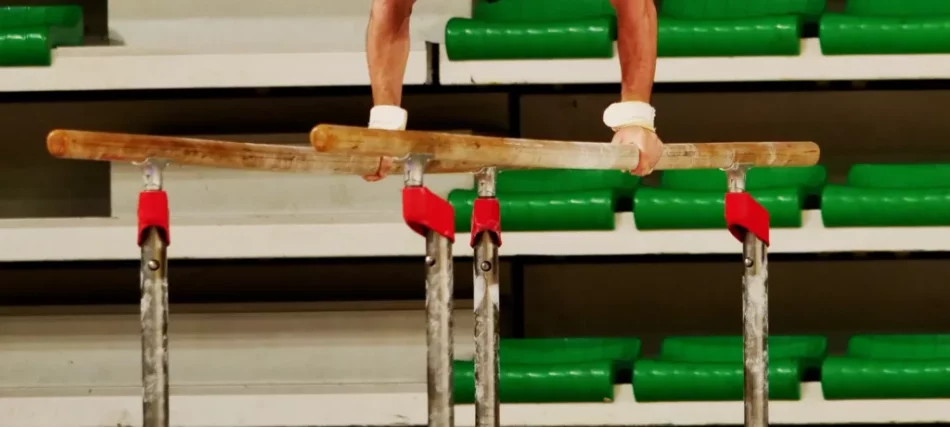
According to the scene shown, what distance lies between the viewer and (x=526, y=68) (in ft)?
14.5

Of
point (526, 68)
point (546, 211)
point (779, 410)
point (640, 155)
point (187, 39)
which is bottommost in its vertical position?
point (779, 410)

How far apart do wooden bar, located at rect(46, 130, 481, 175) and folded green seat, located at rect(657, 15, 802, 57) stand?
1811 millimetres

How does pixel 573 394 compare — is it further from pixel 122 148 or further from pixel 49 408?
pixel 122 148

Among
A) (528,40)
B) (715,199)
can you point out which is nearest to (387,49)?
(528,40)

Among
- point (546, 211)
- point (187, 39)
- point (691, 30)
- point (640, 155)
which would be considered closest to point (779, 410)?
point (546, 211)

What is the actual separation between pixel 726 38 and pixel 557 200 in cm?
81

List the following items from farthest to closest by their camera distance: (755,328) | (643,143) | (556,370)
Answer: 1. (556,370)
2. (755,328)
3. (643,143)

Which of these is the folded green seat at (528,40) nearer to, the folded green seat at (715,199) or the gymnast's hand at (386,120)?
the folded green seat at (715,199)

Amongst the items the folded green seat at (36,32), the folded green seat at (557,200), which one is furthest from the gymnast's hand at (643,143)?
the folded green seat at (36,32)

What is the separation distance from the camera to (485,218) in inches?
98.8

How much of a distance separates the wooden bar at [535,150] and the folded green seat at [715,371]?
137 cm

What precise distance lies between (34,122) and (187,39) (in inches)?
37.7

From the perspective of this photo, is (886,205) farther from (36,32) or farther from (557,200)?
(36,32)

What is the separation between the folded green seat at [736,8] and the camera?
15.0 ft
